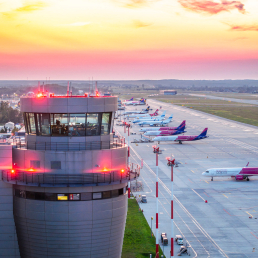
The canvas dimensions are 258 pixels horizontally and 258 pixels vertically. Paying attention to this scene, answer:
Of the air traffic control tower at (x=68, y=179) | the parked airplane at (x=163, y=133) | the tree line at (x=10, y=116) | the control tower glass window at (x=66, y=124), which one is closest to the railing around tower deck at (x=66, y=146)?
the air traffic control tower at (x=68, y=179)

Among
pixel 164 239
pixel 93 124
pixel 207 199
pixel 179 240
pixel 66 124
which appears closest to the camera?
pixel 66 124

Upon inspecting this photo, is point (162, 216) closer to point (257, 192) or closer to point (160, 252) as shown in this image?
point (160, 252)

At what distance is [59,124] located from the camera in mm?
27391

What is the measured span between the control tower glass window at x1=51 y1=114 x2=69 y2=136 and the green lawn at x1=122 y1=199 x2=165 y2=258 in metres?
24.6

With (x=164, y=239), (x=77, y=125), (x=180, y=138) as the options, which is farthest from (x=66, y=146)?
(x=180, y=138)

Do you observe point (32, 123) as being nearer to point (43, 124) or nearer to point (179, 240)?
point (43, 124)

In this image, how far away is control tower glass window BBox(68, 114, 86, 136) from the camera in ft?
89.1

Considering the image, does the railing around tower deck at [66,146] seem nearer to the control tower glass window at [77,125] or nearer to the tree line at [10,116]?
the control tower glass window at [77,125]

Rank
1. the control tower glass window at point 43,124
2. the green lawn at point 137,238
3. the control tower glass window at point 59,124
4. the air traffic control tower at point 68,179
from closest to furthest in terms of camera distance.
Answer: the air traffic control tower at point 68,179 → the control tower glass window at point 59,124 → the control tower glass window at point 43,124 → the green lawn at point 137,238

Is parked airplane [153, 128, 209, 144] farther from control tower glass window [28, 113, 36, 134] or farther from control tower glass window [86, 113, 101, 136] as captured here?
control tower glass window [28, 113, 36, 134]

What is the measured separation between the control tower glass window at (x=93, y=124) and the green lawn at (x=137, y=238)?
2410cm

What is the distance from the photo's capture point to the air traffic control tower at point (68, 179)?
26406mm

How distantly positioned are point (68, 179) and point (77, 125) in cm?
366

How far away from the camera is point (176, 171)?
90.4 metres
